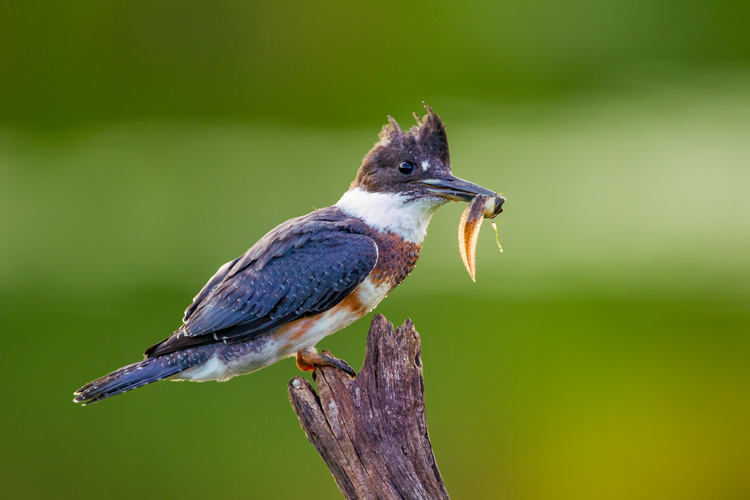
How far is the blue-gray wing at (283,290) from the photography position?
10.8 feet

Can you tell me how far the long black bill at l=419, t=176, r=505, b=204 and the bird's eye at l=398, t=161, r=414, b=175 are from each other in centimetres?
8

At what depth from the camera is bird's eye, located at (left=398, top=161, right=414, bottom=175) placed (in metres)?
3.49

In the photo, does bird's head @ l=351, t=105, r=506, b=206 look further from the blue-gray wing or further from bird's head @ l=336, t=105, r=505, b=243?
the blue-gray wing

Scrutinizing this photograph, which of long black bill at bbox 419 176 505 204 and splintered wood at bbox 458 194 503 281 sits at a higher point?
long black bill at bbox 419 176 505 204

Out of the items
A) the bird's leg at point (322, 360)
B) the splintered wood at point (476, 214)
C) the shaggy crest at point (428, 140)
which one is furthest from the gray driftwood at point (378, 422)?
the shaggy crest at point (428, 140)

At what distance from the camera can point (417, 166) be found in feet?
11.4

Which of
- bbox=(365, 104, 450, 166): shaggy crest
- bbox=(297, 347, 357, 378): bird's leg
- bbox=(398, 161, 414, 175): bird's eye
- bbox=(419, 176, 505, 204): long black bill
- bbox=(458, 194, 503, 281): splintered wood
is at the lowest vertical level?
bbox=(297, 347, 357, 378): bird's leg

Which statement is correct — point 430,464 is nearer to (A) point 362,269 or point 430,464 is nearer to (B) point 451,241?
(A) point 362,269

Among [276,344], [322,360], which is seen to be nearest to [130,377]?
[276,344]

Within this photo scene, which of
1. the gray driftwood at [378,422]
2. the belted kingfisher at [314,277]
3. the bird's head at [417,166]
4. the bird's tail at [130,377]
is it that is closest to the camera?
the gray driftwood at [378,422]

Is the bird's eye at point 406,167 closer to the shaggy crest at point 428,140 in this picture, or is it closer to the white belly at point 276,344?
the shaggy crest at point 428,140

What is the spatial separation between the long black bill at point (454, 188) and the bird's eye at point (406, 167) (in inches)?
3.0

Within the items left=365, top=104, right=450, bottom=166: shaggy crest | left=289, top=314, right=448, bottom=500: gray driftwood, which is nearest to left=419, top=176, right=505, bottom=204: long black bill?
left=365, top=104, right=450, bottom=166: shaggy crest

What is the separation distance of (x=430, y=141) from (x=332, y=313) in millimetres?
844
